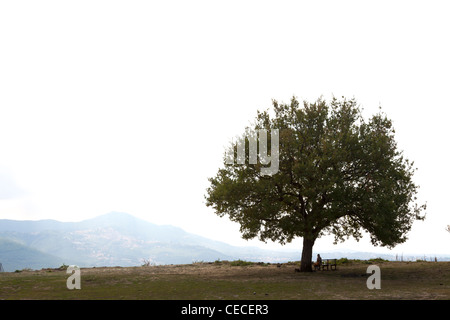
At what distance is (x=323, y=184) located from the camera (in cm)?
3253

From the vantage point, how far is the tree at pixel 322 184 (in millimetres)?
32688

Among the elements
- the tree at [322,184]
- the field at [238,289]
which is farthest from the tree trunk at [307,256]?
the field at [238,289]

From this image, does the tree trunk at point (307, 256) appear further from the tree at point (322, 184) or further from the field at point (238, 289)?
the field at point (238, 289)

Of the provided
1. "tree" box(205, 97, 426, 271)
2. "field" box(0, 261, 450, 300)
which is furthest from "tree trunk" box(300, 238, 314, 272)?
"field" box(0, 261, 450, 300)

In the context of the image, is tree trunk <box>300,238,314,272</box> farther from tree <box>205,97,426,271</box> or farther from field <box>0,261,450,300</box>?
field <box>0,261,450,300</box>

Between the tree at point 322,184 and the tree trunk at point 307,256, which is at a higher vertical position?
the tree at point 322,184

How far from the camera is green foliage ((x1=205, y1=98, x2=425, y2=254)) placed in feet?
107

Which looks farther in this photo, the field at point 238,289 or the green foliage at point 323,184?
the green foliage at point 323,184

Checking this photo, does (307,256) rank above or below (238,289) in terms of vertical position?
above

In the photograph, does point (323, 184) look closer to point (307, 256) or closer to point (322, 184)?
point (322, 184)

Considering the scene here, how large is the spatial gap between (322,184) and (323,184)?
0.23 metres

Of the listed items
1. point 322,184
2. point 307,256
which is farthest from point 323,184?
point 307,256
